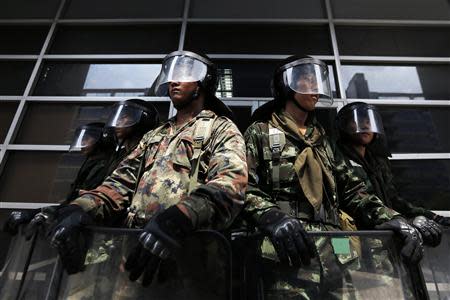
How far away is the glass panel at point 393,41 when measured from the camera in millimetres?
4316

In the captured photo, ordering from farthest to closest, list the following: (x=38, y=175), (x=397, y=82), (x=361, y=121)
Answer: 1. (x=397, y=82)
2. (x=38, y=175)
3. (x=361, y=121)

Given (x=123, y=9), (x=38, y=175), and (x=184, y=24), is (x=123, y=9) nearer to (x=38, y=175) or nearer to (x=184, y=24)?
(x=184, y=24)

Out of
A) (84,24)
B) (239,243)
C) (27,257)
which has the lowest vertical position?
(27,257)

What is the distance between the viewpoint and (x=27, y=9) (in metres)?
4.86

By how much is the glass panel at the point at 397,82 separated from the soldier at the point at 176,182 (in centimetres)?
237

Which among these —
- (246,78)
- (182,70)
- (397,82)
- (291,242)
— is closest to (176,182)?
(291,242)

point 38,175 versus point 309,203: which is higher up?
point 38,175

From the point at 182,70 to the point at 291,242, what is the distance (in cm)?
153

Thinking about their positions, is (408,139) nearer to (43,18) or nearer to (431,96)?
(431,96)

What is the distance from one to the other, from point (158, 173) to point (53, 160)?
102 inches

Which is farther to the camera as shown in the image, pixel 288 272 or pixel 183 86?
pixel 183 86

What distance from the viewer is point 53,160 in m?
3.79

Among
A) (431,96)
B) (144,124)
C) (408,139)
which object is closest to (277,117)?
(144,124)

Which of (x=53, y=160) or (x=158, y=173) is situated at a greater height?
(x=53, y=160)
